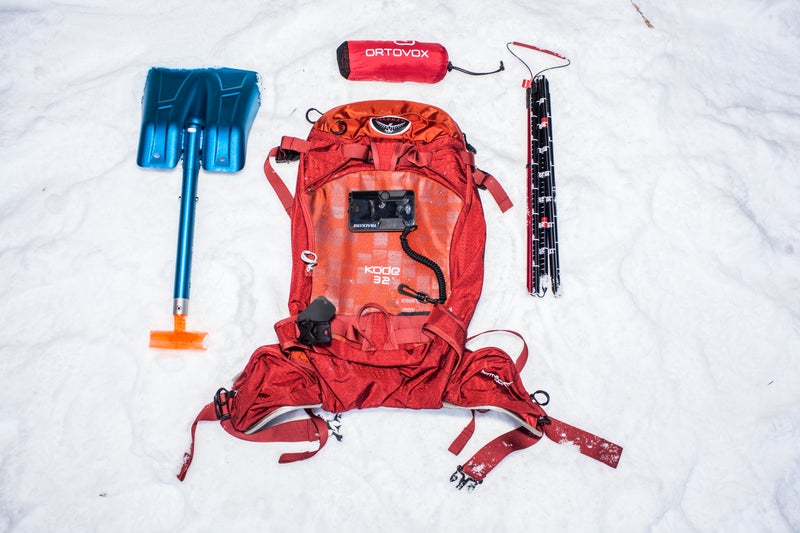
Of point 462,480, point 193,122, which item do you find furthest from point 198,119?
point 462,480

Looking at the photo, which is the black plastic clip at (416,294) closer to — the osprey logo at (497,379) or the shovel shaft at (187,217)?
the osprey logo at (497,379)

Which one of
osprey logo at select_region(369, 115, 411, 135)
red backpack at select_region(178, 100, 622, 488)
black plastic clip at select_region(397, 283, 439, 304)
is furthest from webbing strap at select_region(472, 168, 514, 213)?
black plastic clip at select_region(397, 283, 439, 304)

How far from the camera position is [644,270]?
2.43 meters

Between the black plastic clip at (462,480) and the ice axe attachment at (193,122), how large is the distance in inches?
55.6

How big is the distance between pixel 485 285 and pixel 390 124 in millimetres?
830

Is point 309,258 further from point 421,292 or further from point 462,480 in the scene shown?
point 462,480

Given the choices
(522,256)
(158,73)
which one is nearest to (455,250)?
(522,256)

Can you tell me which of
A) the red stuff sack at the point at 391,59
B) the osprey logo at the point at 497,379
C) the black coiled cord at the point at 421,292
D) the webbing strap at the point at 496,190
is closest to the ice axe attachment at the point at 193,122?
the red stuff sack at the point at 391,59

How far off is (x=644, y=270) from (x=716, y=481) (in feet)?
2.94

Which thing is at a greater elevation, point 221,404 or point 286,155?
point 286,155

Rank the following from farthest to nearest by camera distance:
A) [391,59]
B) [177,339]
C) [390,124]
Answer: [391,59] → [390,124] → [177,339]

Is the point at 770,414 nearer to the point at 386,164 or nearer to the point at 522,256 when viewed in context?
the point at 522,256

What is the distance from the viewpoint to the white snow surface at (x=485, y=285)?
218 cm

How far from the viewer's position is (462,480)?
2170 mm
